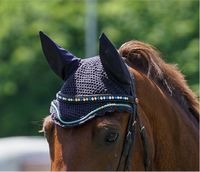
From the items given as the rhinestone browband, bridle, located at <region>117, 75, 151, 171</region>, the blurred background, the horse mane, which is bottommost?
bridle, located at <region>117, 75, 151, 171</region>

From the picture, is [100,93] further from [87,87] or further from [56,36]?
[56,36]

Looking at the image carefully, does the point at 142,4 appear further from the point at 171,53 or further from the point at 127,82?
the point at 127,82

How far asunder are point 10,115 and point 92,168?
15.9m

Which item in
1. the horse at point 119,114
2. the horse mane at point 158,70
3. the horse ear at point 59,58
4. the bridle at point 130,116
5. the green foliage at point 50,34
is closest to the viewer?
the horse at point 119,114

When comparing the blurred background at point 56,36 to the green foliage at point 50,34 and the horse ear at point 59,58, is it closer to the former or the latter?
the green foliage at point 50,34

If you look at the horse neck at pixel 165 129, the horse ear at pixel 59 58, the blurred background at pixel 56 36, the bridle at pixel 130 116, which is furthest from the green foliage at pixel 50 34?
the bridle at pixel 130 116

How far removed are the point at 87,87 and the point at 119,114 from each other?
0.67ft

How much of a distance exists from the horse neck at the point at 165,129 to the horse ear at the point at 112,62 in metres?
0.20

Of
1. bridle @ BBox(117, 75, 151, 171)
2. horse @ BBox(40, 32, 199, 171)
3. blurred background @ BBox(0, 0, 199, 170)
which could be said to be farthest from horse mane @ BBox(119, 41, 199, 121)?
blurred background @ BBox(0, 0, 199, 170)

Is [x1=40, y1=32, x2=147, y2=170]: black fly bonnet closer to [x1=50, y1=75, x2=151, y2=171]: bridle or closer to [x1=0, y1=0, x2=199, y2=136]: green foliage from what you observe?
[x1=50, y1=75, x2=151, y2=171]: bridle

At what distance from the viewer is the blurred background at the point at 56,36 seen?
19109 mm

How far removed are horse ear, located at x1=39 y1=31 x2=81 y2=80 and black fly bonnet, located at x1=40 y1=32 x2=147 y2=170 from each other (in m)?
0.04

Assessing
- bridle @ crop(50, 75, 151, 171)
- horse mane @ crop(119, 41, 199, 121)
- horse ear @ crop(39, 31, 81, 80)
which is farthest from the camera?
horse mane @ crop(119, 41, 199, 121)

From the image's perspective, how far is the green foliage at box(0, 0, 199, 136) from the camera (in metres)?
19.1
